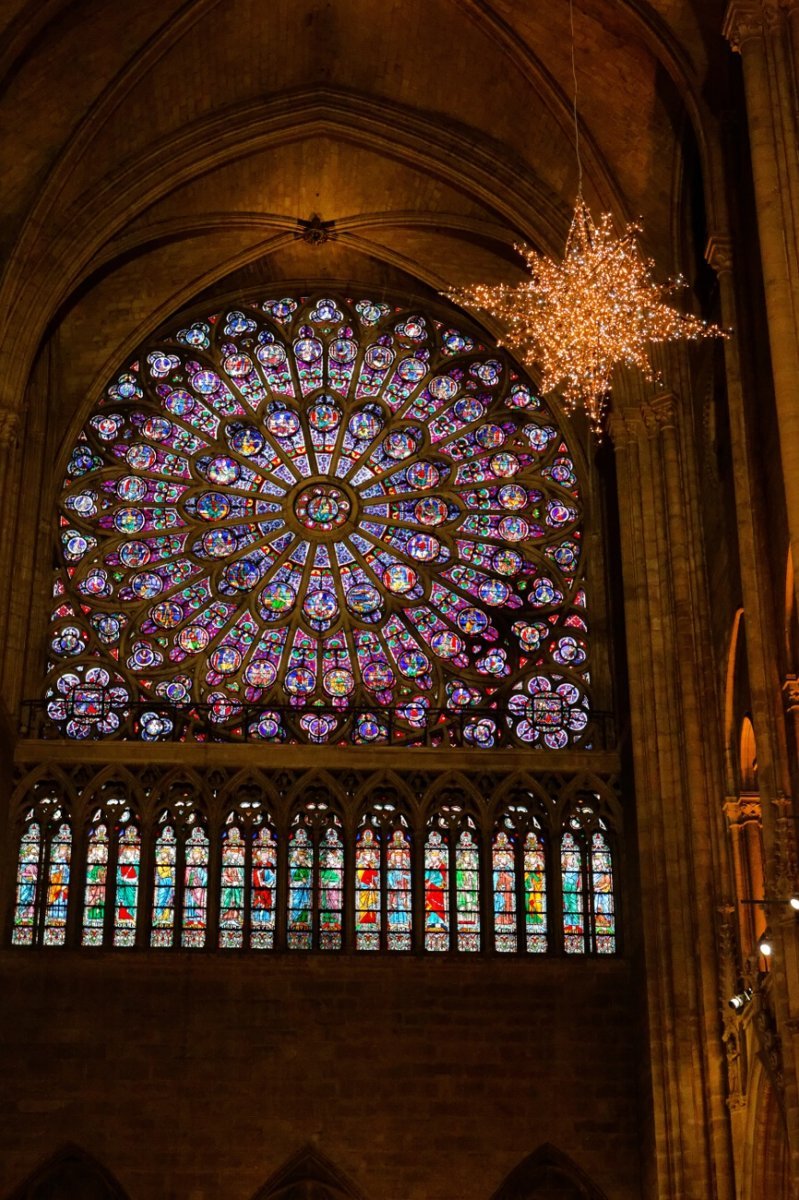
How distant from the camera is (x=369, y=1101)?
18.7 metres

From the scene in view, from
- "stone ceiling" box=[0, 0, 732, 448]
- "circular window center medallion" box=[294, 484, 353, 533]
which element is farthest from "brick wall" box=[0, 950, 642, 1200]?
"stone ceiling" box=[0, 0, 732, 448]

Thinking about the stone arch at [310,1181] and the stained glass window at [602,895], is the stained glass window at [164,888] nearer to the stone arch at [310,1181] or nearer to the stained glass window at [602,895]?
the stone arch at [310,1181]

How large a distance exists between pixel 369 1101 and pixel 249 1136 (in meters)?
1.18

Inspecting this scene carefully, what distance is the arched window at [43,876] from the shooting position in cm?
1945

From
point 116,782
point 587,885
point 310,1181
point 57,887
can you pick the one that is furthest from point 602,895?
point 57,887

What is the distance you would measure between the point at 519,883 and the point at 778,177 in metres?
8.19

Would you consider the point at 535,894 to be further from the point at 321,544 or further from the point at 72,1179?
the point at 72,1179

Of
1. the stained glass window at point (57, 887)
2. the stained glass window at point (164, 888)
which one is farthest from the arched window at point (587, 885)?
the stained glass window at point (57, 887)

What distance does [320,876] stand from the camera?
19938 mm

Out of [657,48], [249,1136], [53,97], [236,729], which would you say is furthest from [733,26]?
[249,1136]

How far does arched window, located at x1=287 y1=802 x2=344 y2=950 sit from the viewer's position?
19.7m

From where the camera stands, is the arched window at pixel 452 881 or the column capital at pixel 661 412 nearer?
the column capital at pixel 661 412

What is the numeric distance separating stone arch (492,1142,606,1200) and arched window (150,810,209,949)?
385 centimetres

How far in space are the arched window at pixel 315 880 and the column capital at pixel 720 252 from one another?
6.98 m
